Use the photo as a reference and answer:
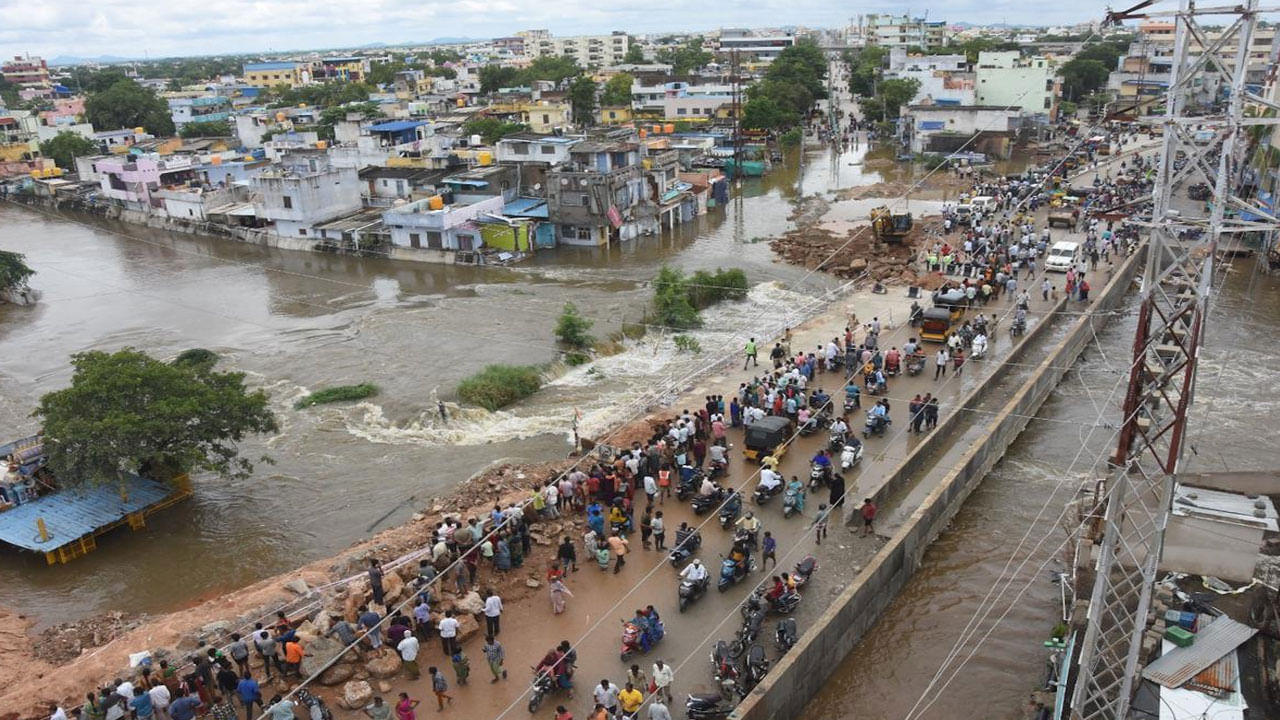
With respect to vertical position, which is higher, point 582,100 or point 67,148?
point 582,100

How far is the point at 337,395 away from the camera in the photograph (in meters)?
27.0

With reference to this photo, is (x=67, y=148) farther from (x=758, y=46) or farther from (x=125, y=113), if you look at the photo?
(x=758, y=46)

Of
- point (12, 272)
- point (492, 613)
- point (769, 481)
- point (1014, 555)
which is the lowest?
point (1014, 555)

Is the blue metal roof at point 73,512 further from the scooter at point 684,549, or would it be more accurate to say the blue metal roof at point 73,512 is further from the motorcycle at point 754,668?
the motorcycle at point 754,668

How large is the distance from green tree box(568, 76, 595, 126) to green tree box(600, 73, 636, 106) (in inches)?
273

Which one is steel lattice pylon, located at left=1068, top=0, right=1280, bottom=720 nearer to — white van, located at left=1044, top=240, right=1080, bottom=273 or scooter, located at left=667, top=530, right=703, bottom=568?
scooter, located at left=667, top=530, right=703, bottom=568

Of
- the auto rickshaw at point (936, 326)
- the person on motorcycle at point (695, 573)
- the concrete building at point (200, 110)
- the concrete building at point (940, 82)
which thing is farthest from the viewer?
the concrete building at point (200, 110)

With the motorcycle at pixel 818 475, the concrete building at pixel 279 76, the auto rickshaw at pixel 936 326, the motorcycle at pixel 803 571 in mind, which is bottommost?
the motorcycle at pixel 803 571

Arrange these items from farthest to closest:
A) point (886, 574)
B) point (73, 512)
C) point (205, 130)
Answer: point (205, 130), point (73, 512), point (886, 574)

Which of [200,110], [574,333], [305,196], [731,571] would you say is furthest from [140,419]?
[200,110]

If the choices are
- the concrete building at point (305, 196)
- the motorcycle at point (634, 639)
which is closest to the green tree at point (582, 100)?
the concrete building at point (305, 196)

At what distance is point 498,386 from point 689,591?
13.5 metres

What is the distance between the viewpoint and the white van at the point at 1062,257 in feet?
106

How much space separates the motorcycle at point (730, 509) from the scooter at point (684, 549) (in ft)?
2.29
